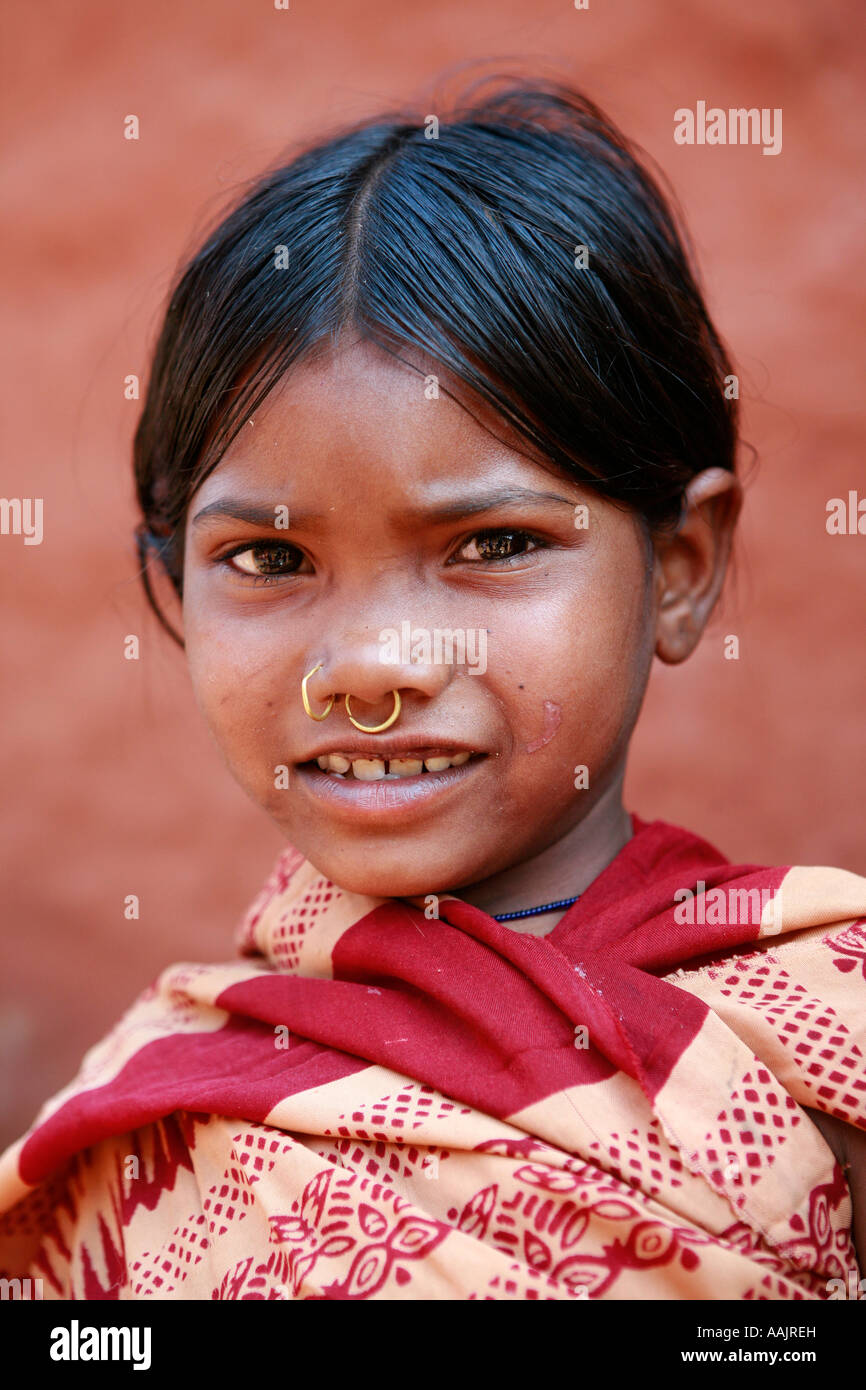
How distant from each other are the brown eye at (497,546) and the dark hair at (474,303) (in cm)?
9

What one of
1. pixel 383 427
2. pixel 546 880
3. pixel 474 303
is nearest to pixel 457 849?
pixel 546 880

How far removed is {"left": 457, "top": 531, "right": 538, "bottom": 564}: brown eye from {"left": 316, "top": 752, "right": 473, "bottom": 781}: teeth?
21 cm

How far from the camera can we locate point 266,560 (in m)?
1.39

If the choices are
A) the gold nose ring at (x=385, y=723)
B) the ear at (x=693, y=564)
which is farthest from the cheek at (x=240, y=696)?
the ear at (x=693, y=564)

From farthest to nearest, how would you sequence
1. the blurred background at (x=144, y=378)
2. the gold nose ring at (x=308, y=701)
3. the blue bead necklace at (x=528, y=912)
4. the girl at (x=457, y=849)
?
the blurred background at (x=144, y=378) → the blue bead necklace at (x=528, y=912) → the gold nose ring at (x=308, y=701) → the girl at (x=457, y=849)

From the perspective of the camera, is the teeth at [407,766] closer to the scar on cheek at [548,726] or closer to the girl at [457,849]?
the girl at [457,849]

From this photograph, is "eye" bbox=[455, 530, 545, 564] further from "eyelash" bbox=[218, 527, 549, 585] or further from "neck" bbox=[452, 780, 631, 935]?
"neck" bbox=[452, 780, 631, 935]

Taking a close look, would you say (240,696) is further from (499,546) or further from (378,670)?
(499,546)

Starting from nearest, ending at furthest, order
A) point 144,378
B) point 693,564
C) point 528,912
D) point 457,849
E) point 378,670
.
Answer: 1. point 378,670
2. point 457,849
3. point 528,912
4. point 693,564
5. point 144,378

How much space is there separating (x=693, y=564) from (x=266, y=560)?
0.54m

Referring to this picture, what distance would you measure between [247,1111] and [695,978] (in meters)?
0.49

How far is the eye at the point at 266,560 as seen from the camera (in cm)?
137


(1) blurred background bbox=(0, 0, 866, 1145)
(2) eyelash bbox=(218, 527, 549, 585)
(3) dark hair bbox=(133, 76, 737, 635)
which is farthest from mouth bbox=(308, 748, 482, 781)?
(1) blurred background bbox=(0, 0, 866, 1145)

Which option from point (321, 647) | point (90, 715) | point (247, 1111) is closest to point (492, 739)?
point (321, 647)
